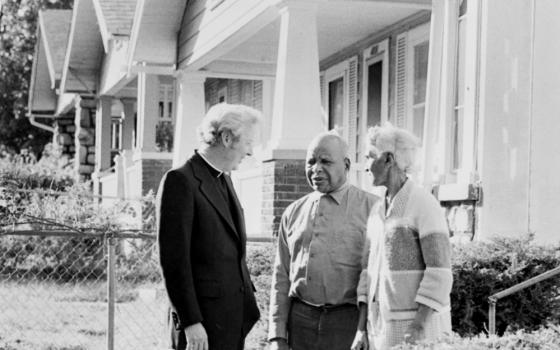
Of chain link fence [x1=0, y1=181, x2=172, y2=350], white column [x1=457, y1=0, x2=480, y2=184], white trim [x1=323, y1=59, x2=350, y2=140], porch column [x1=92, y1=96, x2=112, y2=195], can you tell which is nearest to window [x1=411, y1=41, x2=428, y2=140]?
white trim [x1=323, y1=59, x2=350, y2=140]

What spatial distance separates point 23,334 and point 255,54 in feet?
20.4

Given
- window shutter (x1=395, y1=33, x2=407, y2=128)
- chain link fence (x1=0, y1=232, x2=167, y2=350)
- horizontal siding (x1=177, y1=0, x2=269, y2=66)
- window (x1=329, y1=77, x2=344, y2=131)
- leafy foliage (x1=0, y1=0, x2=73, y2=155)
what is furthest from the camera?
leafy foliage (x1=0, y1=0, x2=73, y2=155)

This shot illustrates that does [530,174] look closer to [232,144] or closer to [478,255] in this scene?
[478,255]

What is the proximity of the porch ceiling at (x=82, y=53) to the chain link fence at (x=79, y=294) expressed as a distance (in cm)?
753

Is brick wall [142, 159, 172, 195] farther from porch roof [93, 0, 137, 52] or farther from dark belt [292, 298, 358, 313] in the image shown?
dark belt [292, 298, 358, 313]

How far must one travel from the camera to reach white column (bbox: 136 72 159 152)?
18328mm

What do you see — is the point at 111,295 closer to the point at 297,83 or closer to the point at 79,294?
the point at 297,83

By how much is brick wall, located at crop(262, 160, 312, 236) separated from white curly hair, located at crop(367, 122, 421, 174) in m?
6.36

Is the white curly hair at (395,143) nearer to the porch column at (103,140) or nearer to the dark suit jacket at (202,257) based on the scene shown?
the dark suit jacket at (202,257)

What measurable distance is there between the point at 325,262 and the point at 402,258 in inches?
20.2

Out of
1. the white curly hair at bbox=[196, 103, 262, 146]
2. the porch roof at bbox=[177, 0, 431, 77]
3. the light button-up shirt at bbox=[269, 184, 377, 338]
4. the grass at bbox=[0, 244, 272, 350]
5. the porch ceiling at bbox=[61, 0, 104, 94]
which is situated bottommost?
the grass at bbox=[0, 244, 272, 350]

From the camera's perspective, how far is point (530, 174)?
9.06 metres

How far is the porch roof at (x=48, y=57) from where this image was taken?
2856 centimetres

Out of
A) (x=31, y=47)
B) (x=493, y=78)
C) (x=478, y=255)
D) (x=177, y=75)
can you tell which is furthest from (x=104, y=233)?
(x=31, y=47)
